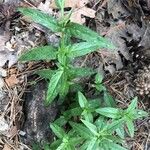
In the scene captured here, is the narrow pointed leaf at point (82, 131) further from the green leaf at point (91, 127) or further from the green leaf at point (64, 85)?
the green leaf at point (64, 85)

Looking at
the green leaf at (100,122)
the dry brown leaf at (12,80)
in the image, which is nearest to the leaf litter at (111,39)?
the dry brown leaf at (12,80)

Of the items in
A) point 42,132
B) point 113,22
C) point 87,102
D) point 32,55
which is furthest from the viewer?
point 113,22

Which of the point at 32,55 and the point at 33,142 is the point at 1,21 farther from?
the point at 33,142

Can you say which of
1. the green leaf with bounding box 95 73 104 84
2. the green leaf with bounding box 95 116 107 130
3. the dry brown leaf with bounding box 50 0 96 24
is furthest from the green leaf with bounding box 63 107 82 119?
the dry brown leaf with bounding box 50 0 96 24

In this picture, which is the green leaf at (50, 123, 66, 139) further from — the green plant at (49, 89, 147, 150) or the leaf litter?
the leaf litter

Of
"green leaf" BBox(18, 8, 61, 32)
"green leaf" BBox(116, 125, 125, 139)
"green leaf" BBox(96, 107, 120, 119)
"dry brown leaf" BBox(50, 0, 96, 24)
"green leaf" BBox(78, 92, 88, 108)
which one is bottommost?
"green leaf" BBox(116, 125, 125, 139)

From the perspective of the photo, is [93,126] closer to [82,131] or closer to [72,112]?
[82,131]

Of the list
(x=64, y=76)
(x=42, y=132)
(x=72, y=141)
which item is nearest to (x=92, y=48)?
(x=64, y=76)
